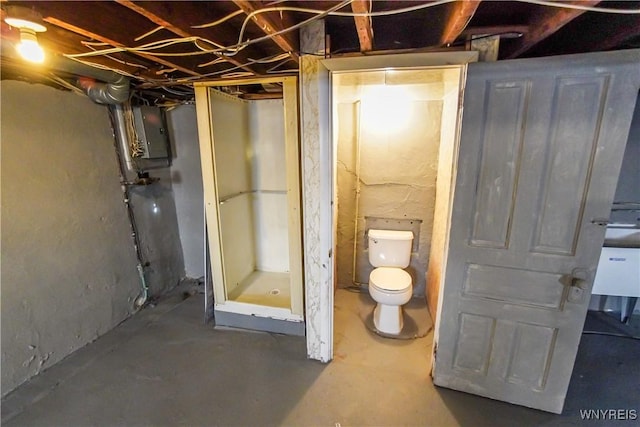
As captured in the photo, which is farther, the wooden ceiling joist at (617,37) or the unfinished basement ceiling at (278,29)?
the wooden ceiling joist at (617,37)

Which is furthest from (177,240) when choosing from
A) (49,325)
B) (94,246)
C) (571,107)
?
(571,107)

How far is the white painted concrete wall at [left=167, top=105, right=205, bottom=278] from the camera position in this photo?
286cm

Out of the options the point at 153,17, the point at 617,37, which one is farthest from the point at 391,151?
the point at 153,17

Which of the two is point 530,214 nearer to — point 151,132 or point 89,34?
point 89,34

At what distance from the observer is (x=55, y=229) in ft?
6.53

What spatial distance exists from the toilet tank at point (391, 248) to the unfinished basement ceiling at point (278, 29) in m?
1.50

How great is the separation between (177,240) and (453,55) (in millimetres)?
2955

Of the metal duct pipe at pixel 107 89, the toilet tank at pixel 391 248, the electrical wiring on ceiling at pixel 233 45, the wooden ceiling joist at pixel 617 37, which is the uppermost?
the wooden ceiling joist at pixel 617 37

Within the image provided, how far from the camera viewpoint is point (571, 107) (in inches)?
51.9

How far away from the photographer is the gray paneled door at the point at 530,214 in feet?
4.28

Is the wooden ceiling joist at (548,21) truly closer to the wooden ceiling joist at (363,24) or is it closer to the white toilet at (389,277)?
the wooden ceiling joist at (363,24)

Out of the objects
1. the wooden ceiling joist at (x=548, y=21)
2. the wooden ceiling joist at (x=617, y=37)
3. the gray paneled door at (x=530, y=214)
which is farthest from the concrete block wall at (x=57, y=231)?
the wooden ceiling joist at (x=617, y=37)

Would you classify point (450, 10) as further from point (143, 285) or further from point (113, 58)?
point (143, 285)

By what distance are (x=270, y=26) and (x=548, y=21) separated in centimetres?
120
